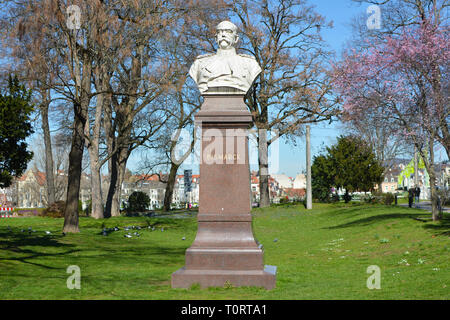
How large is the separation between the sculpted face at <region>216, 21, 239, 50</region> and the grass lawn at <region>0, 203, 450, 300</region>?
4812mm

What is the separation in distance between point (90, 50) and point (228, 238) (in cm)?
1447

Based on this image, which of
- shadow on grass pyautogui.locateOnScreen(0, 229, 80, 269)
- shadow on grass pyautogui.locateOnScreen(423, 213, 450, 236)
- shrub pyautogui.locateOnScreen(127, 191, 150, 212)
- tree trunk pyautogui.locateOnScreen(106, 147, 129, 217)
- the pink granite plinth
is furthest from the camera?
shrub pyautogui.locateOnScreen(127, 191, 150, 212)

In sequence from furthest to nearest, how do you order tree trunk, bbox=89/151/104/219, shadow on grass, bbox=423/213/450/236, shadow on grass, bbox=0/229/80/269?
1. tree trunk, bbox=89/151/104/219
2. shadow on grass, bbox=423/213/450/236
3. shadow on grass, bbox=0/229/80/269

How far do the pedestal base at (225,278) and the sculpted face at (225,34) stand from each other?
454cm

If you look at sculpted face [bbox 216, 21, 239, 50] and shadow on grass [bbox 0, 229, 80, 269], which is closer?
sculpted face [bbox 216, 21, 239, 50]

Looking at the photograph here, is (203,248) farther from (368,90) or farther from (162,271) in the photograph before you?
(368,90)

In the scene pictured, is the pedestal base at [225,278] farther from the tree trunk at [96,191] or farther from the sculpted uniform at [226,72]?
the tree trunk at [96,191]

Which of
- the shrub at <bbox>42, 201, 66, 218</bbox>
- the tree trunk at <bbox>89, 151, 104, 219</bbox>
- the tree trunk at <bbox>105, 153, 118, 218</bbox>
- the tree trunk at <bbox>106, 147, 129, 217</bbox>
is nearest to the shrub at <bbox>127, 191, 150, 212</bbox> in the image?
the tree trunk at <bbox>106, 147, 129, 217</bbox>

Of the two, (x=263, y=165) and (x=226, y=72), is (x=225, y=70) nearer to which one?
(x=226, y=72)

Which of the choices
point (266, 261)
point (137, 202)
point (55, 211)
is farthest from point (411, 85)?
point (137, 202)

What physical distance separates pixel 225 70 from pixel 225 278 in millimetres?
4026

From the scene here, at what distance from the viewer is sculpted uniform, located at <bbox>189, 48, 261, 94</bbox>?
36.0ft

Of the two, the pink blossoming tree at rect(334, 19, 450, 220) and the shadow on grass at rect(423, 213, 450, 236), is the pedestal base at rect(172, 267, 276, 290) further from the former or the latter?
the pink blossoming tree at rect(334, 19, 450, 220)

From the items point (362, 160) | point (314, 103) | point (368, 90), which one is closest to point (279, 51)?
point (314, 103)
